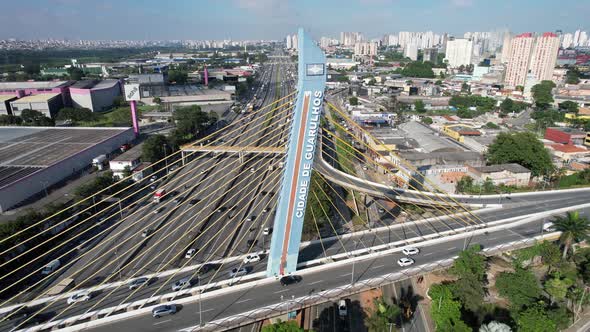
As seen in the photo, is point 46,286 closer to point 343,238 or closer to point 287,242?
point 287,242

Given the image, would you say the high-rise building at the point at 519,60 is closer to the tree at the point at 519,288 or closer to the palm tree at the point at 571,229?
the palm tree at the point at 571,229

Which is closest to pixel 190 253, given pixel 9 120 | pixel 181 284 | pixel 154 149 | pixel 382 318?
pixel 181 284

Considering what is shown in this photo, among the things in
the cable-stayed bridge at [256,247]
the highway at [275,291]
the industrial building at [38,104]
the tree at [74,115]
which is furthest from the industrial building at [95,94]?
the highway at [275,291]

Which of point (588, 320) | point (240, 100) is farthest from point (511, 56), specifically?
point (588, 320)

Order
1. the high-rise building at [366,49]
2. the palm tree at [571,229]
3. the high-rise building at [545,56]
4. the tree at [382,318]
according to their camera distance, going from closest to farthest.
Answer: the tree at [382,318]
the palm tree at [571,229]
the high-rise building at [545,56]
the high-rise building at [366,49]

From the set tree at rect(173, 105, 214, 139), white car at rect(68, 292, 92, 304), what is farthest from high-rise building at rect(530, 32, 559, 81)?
white car at rect(68, 292, 92, 304)

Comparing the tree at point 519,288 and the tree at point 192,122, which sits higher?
the tree at point 192,122

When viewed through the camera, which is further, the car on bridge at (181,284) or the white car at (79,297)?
the car on bridge at (181,284)

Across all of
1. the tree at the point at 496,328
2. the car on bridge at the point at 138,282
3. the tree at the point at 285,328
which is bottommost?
the car on bridge at the point at 138,282

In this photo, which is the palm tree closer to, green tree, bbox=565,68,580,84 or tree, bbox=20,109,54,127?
tree, bbox=20,109,54,127
